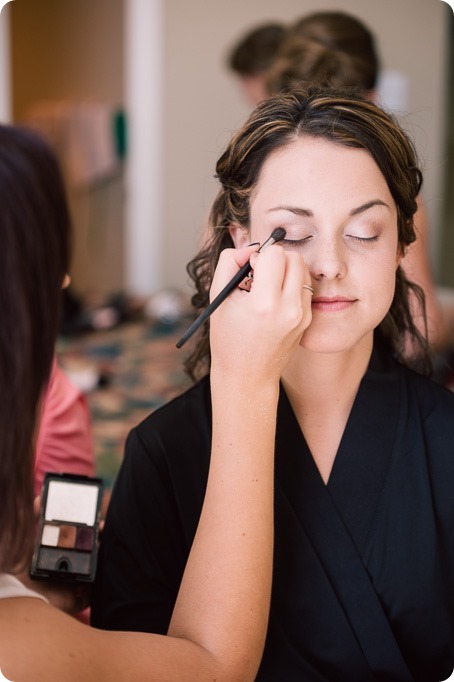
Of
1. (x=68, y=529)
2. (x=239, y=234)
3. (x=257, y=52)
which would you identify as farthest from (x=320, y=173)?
(x=257, y=52)

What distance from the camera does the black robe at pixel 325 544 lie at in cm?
94

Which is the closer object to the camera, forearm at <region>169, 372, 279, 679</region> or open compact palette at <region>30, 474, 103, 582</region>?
forearm at <region>169, 372, 279, 679</region>

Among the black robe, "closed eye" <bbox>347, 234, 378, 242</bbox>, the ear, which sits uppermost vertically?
the ear

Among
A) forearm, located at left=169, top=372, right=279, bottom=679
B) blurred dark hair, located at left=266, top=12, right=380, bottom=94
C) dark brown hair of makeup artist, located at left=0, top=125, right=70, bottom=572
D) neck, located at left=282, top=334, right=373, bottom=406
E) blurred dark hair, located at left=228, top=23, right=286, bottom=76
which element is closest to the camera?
dark brown hair of makeup artist, located at left=0, top=125, right=70, bottom=572

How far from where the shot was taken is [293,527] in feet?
3.23

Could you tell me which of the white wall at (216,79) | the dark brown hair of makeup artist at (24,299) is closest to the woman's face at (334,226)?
the dark brown hair of makeup artist at (24,299)

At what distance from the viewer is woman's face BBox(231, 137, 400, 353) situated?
944 mm

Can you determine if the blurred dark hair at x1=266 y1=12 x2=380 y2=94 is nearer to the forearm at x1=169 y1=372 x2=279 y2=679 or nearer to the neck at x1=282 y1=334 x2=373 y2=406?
the neck at x1=282 y1=334 x2=373 y2=406

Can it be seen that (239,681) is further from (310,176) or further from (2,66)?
(2,66)

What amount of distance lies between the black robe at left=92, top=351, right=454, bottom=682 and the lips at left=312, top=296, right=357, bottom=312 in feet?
0.47

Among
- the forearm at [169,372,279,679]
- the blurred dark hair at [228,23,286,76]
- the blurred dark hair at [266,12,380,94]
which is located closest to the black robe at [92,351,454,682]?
the forearm at [169,372,279,679]

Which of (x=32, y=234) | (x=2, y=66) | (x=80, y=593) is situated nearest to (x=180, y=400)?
(x=80, y=593)

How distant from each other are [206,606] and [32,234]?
1.25 feet

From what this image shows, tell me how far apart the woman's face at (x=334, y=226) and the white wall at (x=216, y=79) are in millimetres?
2344
